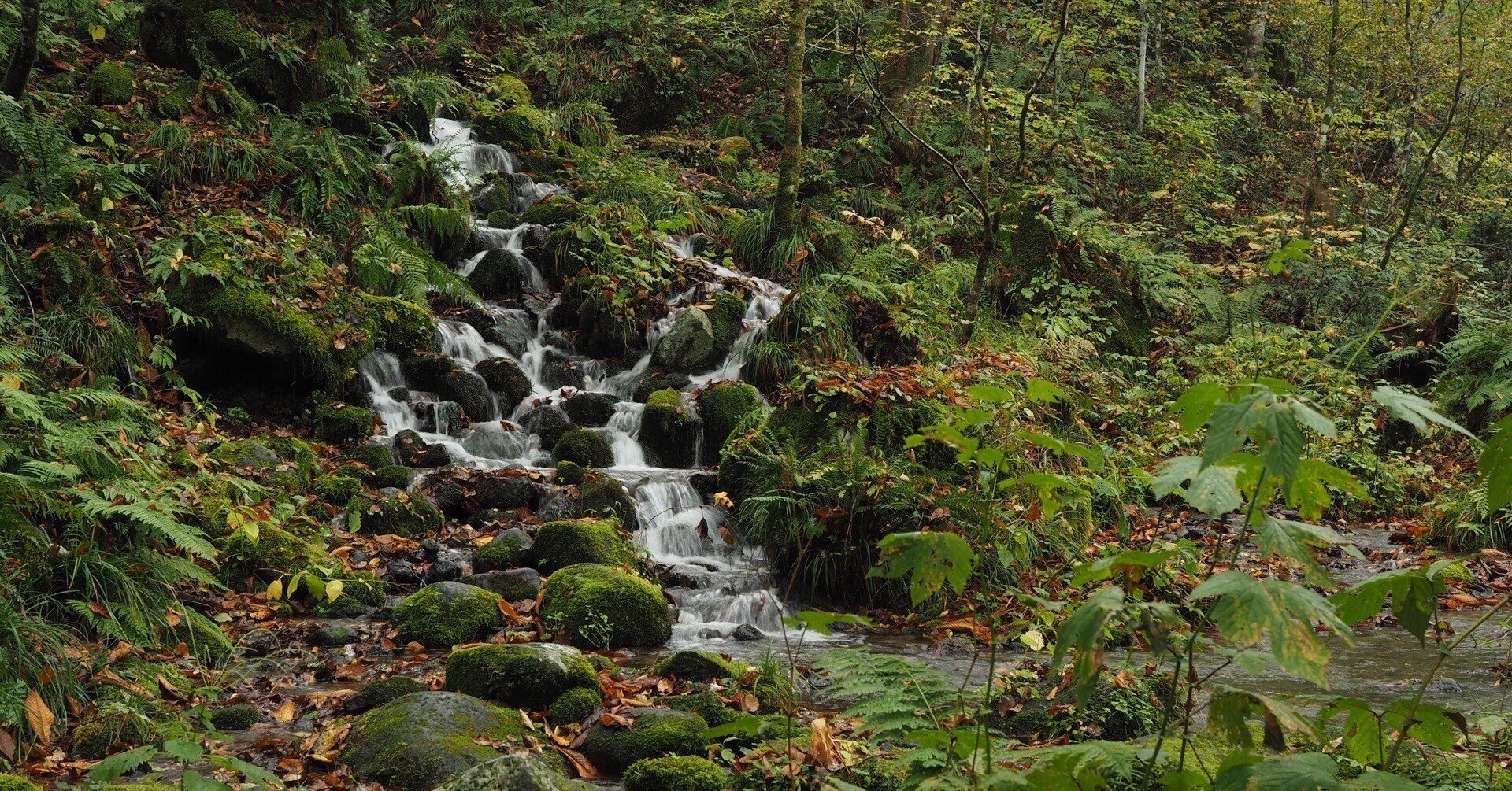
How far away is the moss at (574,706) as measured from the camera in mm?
4586

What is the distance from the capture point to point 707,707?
4605mm

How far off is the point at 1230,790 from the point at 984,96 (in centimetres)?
1387

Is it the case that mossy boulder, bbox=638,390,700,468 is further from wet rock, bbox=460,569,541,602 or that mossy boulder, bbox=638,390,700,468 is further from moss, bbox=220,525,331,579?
moss, bbox=220,525,331,579

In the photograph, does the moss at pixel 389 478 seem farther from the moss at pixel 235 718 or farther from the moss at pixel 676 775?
the moss at pixel 676 775

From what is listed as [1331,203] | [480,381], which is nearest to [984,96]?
[1331,203]

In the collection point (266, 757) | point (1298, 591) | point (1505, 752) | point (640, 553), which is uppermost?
point (1298, 591)

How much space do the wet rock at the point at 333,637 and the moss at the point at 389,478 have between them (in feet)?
7.93

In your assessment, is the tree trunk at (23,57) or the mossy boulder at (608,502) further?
the mossy boulder at (608,502)

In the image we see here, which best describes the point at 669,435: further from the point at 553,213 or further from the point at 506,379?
the point at 553,213

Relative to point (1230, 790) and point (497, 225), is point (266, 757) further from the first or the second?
point (497, 225)

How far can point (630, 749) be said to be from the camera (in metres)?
4.19

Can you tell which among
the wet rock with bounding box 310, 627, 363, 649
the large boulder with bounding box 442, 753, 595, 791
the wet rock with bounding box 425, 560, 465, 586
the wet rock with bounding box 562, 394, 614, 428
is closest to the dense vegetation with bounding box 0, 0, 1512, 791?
the large boulder with bounding box 442, 753, 595, 791

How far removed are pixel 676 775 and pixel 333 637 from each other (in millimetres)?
2789

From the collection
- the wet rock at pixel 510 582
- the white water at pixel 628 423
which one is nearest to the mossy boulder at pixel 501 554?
the wet rock at pixel 510 582
